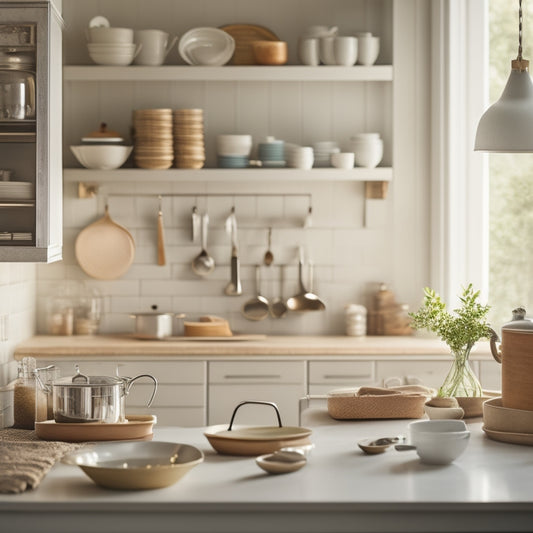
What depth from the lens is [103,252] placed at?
5.36 metres

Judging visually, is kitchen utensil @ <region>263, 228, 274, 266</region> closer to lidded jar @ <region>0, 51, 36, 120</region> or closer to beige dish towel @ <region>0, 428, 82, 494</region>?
lidded jar @ <region>0, 51, 36, 120</region>

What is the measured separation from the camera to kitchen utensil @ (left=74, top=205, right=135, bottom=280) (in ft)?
17.6

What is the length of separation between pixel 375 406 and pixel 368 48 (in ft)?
8.65

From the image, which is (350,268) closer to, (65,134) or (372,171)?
(372,171)

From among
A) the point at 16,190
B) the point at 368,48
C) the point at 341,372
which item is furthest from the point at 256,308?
the point at 16,190

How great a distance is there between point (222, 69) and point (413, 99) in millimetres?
1093

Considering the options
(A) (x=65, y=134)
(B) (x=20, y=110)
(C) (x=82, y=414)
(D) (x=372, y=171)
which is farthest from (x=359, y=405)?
(A) (x=65, y=134)

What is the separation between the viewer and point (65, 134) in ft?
17.7

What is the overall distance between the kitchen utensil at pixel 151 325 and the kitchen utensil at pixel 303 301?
2.42 ft

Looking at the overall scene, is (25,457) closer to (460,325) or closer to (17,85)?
(460,325)

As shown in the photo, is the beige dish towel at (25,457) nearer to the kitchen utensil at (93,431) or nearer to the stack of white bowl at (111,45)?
the kitchen utensil at (93,431)

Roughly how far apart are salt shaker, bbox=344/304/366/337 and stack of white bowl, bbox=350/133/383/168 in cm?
80

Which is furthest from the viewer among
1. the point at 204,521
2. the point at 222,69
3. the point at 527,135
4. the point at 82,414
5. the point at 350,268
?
the point at 350,268

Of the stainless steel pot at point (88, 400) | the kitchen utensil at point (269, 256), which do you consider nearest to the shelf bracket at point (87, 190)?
the kitchen utensil at point (269, 256)
